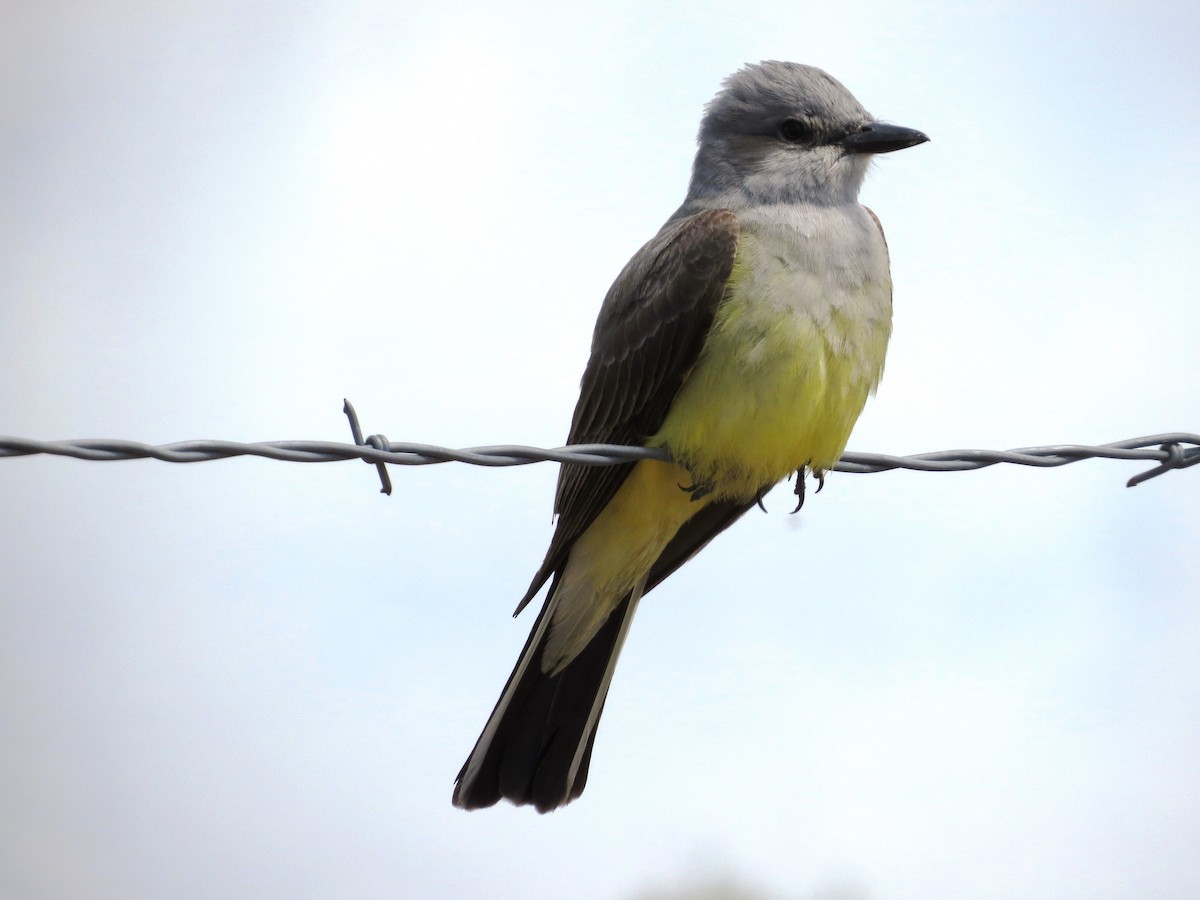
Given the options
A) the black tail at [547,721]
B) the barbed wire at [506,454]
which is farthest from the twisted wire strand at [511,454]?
the black tail at [547,721]

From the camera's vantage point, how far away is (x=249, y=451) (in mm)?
2975

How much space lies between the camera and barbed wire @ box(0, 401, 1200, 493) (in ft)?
9.31

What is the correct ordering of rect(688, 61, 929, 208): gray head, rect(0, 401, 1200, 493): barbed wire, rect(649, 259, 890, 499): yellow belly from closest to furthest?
rect(0, 401, 1200, 493): barbed wire, rect(649, 259, 890, 499): yellow belly, rect(688, 61, 929, 208): gray head

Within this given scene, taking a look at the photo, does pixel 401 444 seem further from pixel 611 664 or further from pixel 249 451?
pixel 611 664

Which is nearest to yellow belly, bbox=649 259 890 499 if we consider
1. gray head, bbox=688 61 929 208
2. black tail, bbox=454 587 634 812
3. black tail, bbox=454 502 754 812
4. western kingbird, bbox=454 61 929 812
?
western kingbird, bbox=454 61 929 812

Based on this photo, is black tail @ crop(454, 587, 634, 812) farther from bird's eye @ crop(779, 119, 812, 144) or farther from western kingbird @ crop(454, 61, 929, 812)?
bird's eye @ crop(779, 119, 812, 144)

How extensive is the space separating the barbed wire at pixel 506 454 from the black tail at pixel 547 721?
2.76 ft

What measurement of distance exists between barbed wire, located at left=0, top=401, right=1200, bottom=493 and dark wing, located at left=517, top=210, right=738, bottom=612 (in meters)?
0.22

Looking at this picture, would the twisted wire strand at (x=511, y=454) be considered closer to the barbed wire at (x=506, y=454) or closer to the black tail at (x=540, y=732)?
the barbed wire at (x=506, y=454)

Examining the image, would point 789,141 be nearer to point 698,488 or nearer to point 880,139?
point 880,139

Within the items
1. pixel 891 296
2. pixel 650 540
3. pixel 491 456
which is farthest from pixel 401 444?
pixel 891 296

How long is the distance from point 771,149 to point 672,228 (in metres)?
0.53

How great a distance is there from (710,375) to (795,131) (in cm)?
128

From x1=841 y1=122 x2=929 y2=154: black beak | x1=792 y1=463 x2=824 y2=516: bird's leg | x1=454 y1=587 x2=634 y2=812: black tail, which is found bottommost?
x1=454 y1=587 x2=634 y2=812: black tail
